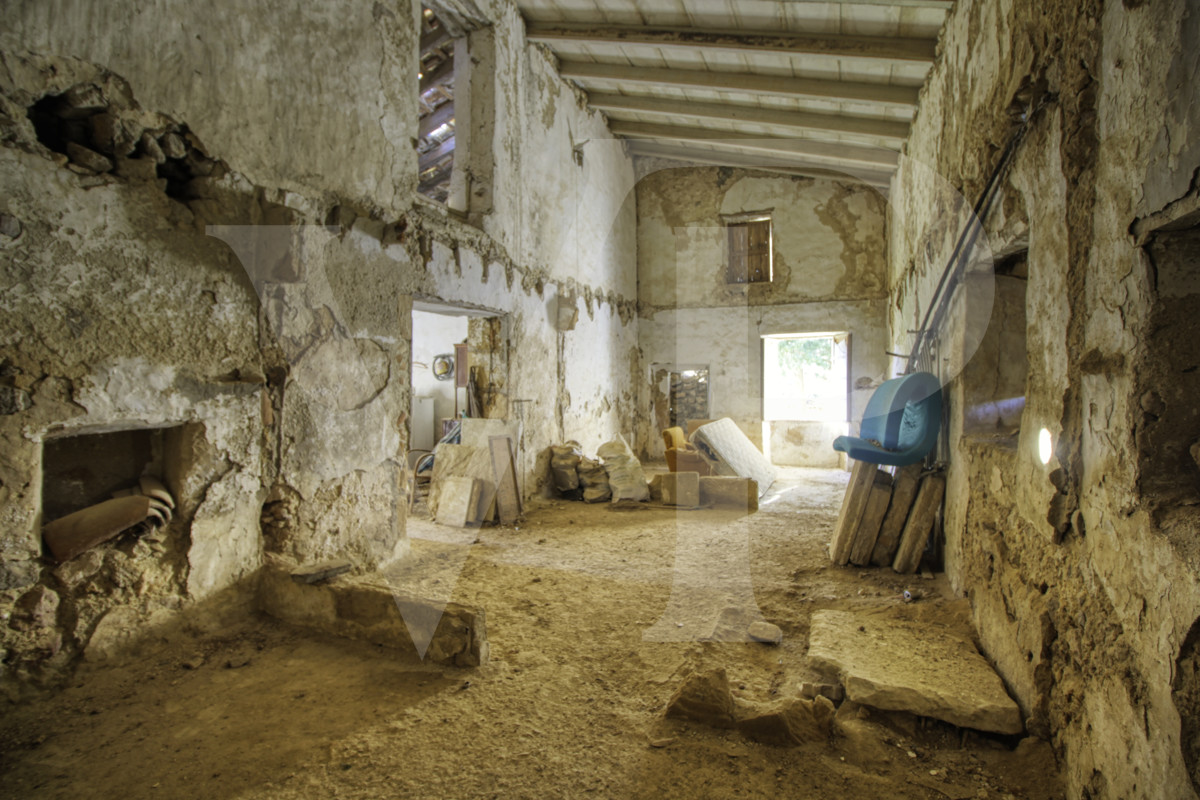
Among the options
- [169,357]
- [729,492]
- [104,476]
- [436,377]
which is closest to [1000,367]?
[729,492]

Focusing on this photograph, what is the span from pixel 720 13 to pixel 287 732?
5.59 meters

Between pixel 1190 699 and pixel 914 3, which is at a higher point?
pixel 914 3

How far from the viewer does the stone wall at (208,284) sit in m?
2.26

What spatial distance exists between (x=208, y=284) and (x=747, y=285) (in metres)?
7.71

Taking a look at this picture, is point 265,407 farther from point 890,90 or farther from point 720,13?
point 890,90

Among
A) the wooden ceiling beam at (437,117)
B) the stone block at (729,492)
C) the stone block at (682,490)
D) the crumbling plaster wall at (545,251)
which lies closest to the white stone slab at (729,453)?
the stone block at (729,492)

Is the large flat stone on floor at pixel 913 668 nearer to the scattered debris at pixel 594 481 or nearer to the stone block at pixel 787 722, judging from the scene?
the stone block at pixel 787 722

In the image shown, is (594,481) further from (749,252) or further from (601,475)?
(749,252)

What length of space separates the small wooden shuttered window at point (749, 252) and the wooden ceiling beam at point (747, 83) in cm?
345

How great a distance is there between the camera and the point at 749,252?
937 centimetres

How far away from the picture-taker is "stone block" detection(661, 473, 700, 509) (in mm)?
6035

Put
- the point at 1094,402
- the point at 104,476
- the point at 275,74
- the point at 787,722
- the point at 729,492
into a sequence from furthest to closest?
the point at 729,492 < the point at 275,74 < the point at 104,476 < the point at 787,722 < the point at 1094,402

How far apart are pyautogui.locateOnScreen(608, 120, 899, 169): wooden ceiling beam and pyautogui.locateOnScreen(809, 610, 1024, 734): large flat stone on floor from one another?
16.5ft

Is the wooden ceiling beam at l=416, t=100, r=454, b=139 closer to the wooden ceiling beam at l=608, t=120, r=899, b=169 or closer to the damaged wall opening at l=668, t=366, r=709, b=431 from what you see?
the wooden ceiling beam at l=608, t=120, r=899, b=169
